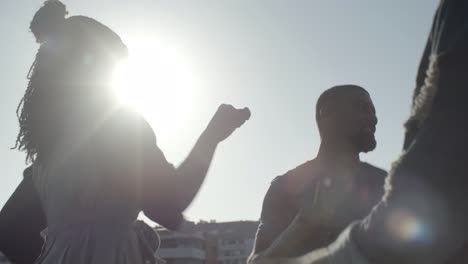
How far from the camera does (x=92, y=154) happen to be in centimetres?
192

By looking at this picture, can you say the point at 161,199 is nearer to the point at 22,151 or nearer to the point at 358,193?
the point at 22,151

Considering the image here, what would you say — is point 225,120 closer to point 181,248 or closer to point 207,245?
point 181,248

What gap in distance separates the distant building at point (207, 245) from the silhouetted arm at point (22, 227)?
166 feet

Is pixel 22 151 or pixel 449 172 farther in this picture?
pixel 22 151

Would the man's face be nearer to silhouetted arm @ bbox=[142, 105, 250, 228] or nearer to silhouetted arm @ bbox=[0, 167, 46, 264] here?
silhouetted arm @ bbox=[142, 105, 250, 228]

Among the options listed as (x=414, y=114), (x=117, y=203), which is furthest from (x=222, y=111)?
(x=414, y=114)

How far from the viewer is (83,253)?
1.76 metres

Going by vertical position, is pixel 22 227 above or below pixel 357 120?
above

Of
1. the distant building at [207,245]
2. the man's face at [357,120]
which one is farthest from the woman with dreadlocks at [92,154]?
the distant building at [207,245]

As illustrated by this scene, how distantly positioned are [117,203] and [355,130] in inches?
120

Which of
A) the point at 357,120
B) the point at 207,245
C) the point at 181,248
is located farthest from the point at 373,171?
the point at 207,245

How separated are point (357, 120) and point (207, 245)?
62256 millimetres

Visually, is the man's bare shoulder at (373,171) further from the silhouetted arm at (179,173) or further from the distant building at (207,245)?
the distant building at (207,245)

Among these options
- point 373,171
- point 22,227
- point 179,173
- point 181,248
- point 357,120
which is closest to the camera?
point 179,173
